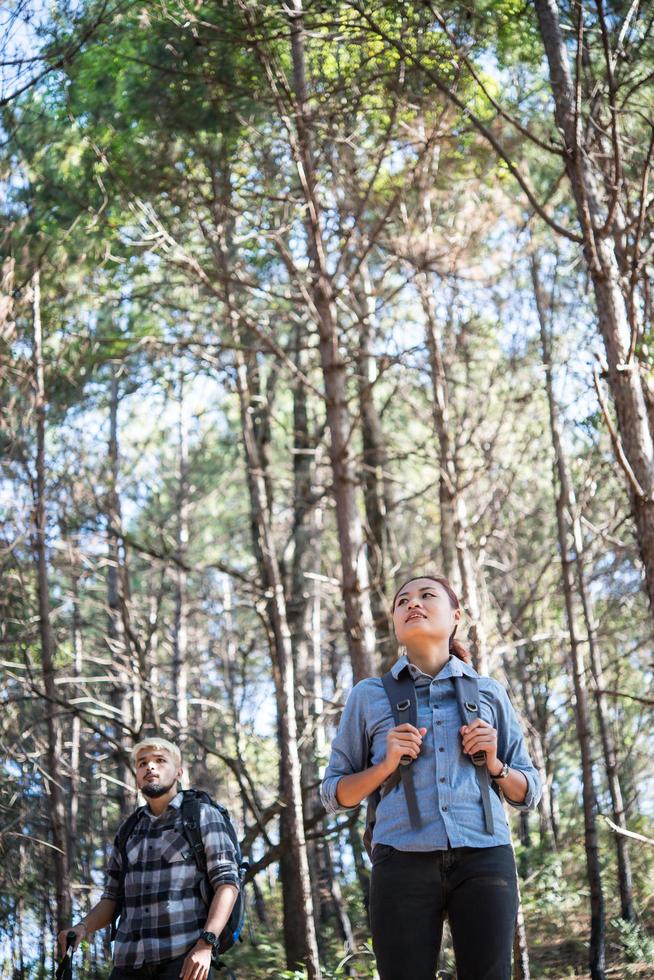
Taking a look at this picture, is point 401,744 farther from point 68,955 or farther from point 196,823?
point 68,955

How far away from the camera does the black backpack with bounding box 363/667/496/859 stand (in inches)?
106

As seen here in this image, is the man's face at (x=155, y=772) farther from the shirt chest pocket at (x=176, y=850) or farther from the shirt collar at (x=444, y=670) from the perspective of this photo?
the shirt collar at (x=444, y=670)

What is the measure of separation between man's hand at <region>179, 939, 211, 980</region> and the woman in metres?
1.19

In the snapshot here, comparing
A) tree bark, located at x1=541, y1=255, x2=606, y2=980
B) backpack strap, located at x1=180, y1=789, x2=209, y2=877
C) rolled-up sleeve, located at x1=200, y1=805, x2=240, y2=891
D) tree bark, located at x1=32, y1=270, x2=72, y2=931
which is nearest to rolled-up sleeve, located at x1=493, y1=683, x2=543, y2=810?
rolled-up sleeve, located at x1=200, y1=805, x2=240, y2=891

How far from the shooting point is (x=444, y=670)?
2.92 m

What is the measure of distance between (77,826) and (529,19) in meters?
14.0

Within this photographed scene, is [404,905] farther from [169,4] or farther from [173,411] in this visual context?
[173,411]

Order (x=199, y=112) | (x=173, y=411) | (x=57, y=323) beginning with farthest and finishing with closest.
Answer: (x=173, y=411), (x=57, y=323), (x=199, y=112)

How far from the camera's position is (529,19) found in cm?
585

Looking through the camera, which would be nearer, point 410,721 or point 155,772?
point 410,721

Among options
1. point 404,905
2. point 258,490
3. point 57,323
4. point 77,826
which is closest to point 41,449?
point 57,323

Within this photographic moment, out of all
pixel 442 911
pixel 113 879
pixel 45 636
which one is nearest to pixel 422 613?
pixel 442 911

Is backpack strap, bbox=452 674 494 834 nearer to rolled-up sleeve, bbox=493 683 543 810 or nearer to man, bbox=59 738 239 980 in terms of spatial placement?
rolled-up sleeve, bbox=493 683 543 810

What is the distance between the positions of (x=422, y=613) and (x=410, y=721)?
1.06ft
